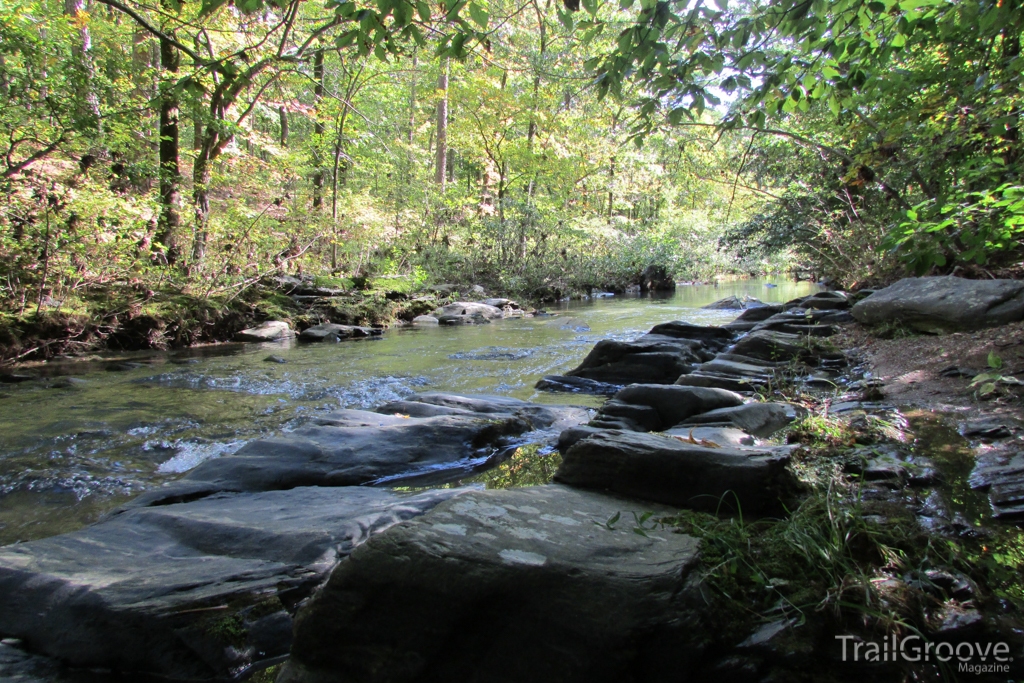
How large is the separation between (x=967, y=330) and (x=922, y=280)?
1.35 metres

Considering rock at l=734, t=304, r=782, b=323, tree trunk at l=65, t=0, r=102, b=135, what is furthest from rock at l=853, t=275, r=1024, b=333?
tree trunk at l=65, t=0, r=102, b=135

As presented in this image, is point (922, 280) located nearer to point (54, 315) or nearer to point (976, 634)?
point (976, 634)

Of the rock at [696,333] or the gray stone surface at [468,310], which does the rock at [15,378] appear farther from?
the gray stone surface at [468,310]

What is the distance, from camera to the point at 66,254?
8008mm

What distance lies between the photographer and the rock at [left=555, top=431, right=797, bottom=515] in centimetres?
221

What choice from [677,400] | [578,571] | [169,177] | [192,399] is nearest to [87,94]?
[169,177]

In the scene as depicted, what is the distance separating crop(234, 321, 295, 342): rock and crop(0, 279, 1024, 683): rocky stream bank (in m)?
7.67

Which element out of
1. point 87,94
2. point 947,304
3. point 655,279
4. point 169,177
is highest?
point 87,94

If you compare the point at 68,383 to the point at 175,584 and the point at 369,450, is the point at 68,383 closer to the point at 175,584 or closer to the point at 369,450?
the point at 369,450

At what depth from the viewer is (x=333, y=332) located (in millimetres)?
11227

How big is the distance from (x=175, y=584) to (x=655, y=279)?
26244 mm

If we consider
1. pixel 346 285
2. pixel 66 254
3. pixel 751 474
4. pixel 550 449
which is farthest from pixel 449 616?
pixel 346 285

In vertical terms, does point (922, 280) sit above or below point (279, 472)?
above

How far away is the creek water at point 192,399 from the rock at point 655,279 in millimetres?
15935
